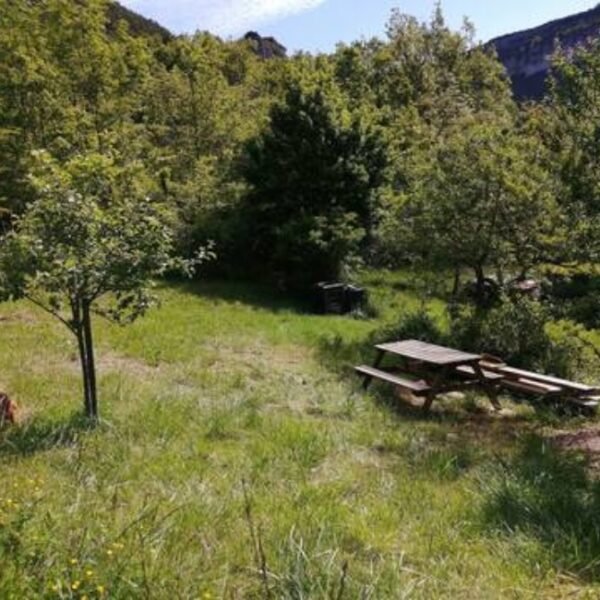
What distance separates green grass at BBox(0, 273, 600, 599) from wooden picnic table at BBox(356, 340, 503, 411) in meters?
0.29

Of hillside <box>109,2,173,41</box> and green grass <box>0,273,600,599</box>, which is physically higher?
hillside <box>109,2,173,41</box>

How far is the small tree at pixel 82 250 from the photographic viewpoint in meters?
6.64

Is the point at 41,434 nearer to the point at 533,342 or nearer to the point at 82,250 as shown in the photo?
the point at 82,250

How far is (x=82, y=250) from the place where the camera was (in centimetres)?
681

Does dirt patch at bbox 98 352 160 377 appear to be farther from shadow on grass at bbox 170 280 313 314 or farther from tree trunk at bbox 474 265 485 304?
tree trunk at bbox 474 265 485 304

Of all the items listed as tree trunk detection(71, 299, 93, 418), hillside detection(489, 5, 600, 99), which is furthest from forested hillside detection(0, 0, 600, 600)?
hillside detection(489, 5, 600, 99)

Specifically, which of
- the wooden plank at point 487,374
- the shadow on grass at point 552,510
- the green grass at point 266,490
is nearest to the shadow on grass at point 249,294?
the green grass at point 266,490

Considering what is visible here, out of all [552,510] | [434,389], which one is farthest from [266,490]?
[434,389]

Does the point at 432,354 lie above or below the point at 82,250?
below

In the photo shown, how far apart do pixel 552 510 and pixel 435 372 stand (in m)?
5.50

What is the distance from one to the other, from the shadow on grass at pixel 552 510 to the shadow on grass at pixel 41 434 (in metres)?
3.39

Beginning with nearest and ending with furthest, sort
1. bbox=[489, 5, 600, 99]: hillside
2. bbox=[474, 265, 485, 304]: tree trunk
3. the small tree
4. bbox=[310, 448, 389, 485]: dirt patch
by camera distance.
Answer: bbox=[310, 448, 389, 485]: dirt patch, the small tree, bbox=[474, 265, 485, 304]: tree trunk, bbox=[489, 5, 600, 99]: hillside

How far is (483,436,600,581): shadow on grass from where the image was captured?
14.4 ft

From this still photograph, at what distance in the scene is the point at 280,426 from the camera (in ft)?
23.7
